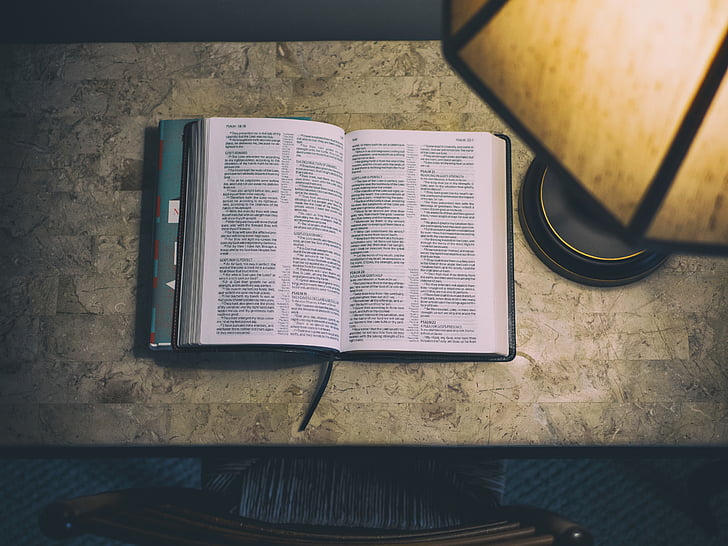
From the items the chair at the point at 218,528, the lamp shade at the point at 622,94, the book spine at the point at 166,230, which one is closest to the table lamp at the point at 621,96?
the lamp shade at the point at 622,94

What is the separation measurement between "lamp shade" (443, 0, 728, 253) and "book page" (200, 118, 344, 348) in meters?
0.43

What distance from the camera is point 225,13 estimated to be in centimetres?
94

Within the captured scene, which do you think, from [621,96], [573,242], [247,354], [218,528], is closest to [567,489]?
[573,242]

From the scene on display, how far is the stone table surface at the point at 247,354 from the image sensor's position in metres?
0.73

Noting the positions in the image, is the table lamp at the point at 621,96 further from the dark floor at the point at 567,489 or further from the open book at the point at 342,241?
the dark floor at the point at 567,489

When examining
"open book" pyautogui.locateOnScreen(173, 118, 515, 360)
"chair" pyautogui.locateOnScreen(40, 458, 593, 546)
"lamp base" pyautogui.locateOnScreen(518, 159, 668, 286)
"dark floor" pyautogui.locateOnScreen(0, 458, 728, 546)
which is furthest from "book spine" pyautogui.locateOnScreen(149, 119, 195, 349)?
"dark floor" pyautogui.locateOnScreen(0, 458, 728, 546)

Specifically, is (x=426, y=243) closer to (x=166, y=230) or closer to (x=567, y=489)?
(x=166, y=230)

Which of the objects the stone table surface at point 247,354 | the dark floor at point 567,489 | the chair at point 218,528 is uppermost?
the stone table surface at point 247,354

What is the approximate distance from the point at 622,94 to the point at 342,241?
1.58 ft

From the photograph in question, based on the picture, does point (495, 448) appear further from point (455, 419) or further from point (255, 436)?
point (255, 436)

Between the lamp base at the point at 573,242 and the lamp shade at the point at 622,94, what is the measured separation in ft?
1.43

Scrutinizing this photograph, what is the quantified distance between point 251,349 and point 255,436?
0.12m

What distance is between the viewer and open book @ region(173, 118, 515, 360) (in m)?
0.70

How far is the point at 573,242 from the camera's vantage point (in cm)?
73
